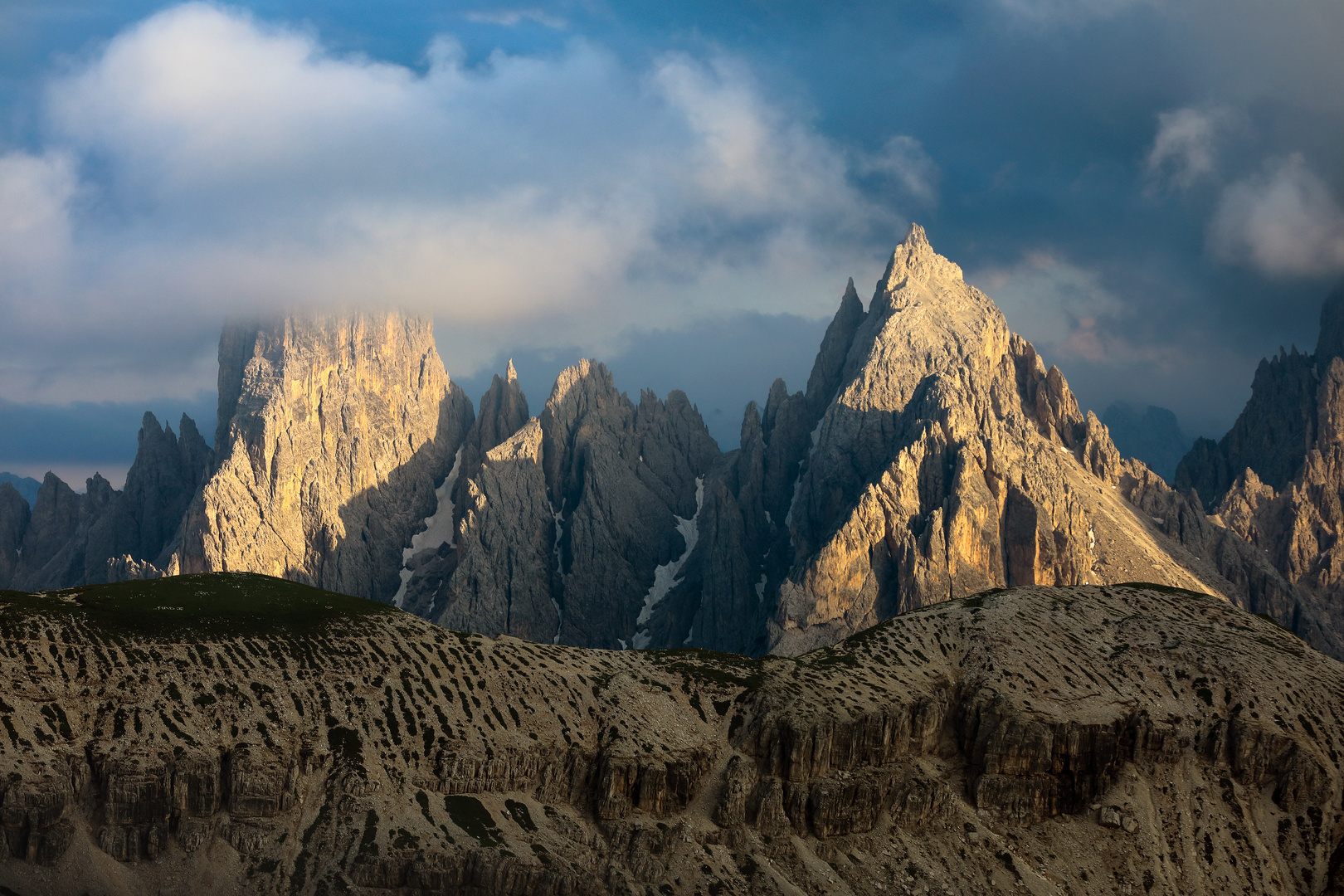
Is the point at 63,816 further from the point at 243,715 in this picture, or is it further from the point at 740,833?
the point at 740,833

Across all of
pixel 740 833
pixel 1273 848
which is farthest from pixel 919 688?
pixel 1273 848

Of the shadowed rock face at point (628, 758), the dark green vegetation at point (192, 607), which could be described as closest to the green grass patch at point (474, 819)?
the shadowed rock face at point (628, 758)

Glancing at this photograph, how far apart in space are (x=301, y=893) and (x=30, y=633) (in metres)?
37.6

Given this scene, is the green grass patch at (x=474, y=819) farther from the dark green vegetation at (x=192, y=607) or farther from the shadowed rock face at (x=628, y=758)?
the dark green vegetation at (x=192, y=607)

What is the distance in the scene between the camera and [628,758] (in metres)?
112

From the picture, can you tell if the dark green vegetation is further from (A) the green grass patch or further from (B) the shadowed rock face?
(A) the green grass patch

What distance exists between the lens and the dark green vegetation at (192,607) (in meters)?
108

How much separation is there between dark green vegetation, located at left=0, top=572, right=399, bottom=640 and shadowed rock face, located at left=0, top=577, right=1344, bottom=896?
446 millimetres

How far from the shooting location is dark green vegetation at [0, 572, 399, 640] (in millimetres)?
108125

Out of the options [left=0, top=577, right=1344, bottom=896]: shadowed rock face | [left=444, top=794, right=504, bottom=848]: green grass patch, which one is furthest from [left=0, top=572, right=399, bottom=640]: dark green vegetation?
[left=444, top=794, right=504, bottom=848]: green grass patch

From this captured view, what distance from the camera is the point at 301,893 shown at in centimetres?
9256

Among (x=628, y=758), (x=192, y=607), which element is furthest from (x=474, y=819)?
(x=192, y=607)

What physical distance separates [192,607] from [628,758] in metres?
49.6

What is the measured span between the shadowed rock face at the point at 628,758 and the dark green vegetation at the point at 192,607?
0.45 metres
